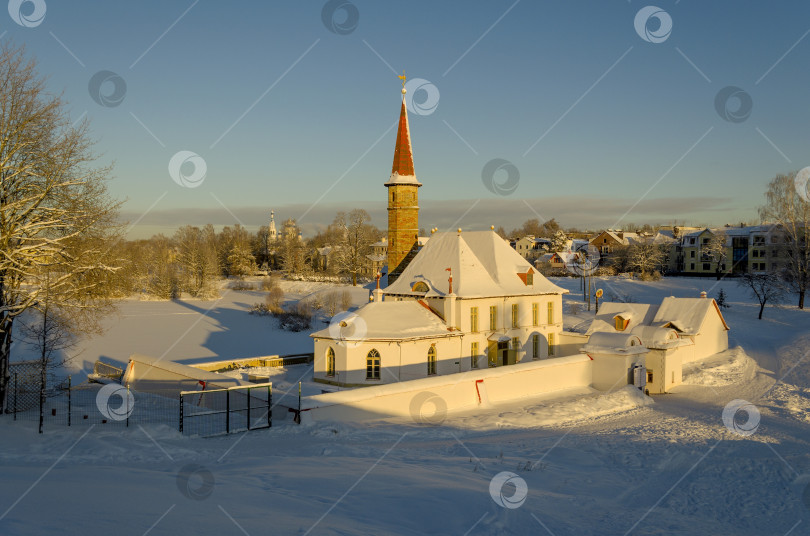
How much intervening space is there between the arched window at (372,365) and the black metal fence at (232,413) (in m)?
9.40

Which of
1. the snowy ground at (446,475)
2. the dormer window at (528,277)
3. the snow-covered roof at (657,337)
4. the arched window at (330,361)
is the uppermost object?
the dormer window at (528,277)

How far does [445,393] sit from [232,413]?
25.2ft

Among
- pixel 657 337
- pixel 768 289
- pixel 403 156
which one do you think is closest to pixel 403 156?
pixel 403 156

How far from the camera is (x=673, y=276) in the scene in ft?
277

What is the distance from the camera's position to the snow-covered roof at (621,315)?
38.7 metres

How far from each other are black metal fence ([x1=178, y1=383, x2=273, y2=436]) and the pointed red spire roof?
81.8 ft

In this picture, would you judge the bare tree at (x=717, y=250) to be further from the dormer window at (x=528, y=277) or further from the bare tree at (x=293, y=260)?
the bare tree at (x=293, y=260)

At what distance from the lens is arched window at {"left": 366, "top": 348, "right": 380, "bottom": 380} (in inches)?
1110

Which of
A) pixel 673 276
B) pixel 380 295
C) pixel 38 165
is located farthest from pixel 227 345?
pixel 673 276

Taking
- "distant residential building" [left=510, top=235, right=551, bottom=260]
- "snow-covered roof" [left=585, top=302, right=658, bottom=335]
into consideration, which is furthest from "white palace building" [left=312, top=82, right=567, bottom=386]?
"distant residential building" [left=510, top=235, right=551, bottom=260]

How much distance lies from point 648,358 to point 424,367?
11.8 meters

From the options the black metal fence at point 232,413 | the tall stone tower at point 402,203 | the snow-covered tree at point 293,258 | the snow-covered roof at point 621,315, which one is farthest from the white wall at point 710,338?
the snow-covered tree at point 293,258

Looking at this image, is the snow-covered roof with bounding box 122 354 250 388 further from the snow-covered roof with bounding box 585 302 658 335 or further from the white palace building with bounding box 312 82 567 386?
the snow-covered roof with bounding box 585 302 658 335

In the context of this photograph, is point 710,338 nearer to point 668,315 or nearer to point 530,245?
point 668,315
